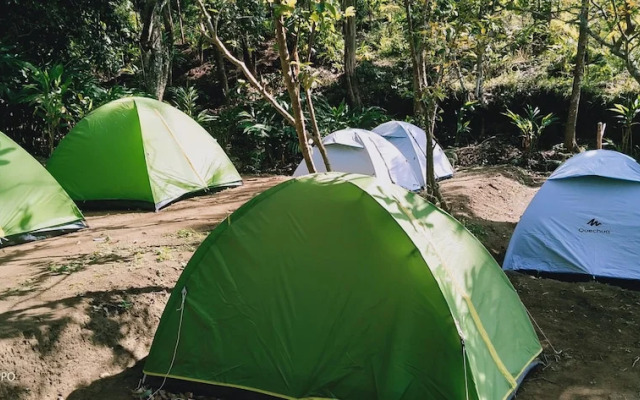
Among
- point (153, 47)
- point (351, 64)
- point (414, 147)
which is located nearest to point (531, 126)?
point (414, 147)

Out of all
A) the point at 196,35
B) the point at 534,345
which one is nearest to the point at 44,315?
the point at 534,345

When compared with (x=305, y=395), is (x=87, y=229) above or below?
above

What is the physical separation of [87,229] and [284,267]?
12.8 feet

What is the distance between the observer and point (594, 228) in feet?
21.7

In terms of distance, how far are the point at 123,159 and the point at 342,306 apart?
532 centimetres

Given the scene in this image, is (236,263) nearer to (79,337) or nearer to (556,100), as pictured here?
(79,337)

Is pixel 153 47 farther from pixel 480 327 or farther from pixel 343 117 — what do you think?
A: pixel 480 327

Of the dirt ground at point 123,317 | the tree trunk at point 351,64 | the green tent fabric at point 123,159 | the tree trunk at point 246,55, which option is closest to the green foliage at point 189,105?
the tree trunk at point 246,55

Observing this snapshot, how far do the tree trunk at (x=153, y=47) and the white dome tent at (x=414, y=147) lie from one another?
472cm

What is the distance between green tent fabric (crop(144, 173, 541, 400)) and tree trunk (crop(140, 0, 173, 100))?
26.2ft

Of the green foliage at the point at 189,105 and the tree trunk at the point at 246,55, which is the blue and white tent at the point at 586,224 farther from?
the tree trunk at the point at 246,55

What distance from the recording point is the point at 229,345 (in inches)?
154

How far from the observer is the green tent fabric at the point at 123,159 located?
8.00 metres

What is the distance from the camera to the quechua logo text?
259 inches
